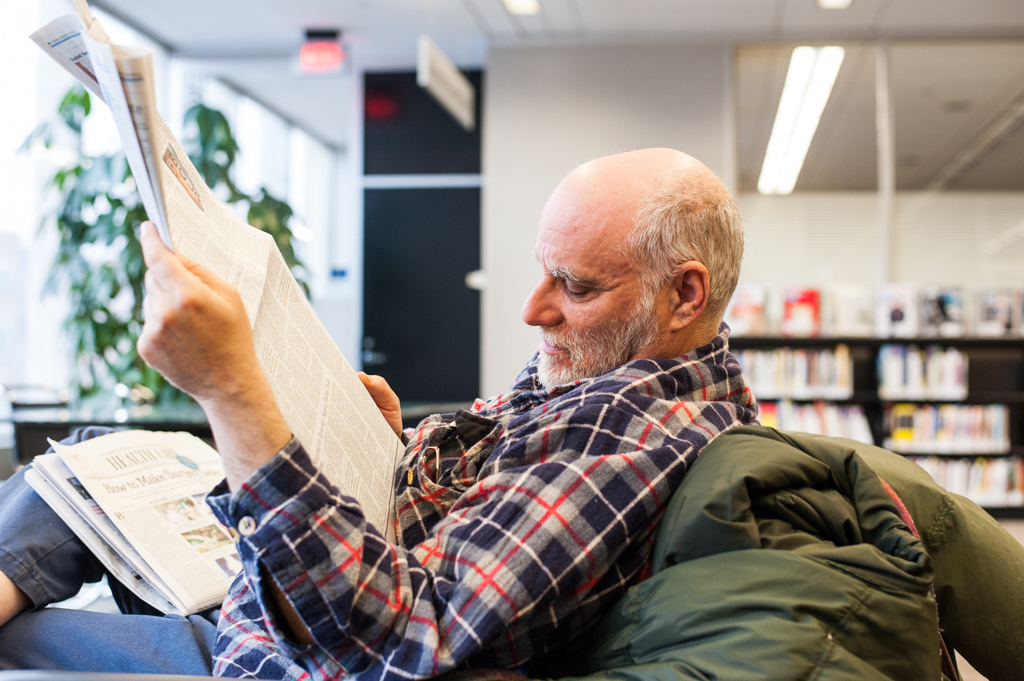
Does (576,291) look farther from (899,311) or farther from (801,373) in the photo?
(899,311)

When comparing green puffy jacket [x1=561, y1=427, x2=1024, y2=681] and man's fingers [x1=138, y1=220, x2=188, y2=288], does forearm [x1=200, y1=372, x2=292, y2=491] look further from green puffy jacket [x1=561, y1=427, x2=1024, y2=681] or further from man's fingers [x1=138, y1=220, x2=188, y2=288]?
green puffy jacket [x1=561, y1=427, x2=1024, y2=681]

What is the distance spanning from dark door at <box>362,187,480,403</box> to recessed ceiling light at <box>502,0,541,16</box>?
1357 mm

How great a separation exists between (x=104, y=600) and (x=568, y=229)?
78.4 inches

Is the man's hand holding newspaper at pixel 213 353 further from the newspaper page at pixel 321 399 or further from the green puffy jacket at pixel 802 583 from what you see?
the green puffy jacket at pixel 802 583

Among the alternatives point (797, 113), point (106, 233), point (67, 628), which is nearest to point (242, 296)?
point (67, 628)

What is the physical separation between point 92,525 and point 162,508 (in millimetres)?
124

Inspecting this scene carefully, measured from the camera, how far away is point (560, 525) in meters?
0.78

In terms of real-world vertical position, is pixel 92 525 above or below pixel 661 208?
below

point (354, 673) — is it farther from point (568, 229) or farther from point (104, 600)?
point (104, 600)

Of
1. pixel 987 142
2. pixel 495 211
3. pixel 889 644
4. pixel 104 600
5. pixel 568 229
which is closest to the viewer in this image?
pixel 889 644

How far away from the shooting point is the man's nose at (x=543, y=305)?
1073 millimetres

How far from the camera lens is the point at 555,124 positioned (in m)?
5.34

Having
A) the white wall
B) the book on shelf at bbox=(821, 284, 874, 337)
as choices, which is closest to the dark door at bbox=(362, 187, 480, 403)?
the white wall

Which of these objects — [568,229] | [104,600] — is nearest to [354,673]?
[568,229]
